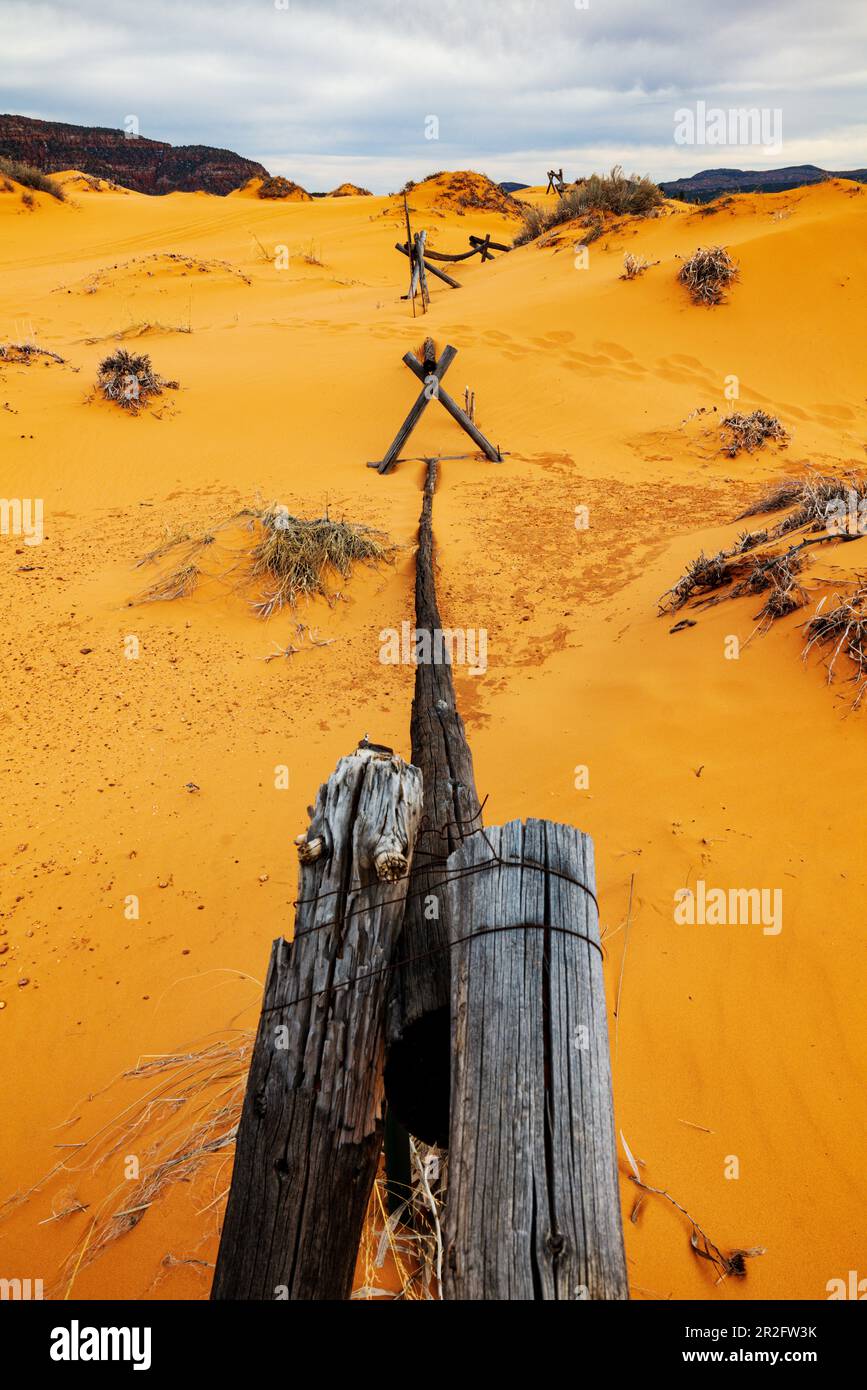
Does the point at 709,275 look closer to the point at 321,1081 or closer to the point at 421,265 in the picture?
the point at 421,265

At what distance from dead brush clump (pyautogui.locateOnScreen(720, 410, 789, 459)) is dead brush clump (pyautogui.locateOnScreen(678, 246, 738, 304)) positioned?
4.20 meters

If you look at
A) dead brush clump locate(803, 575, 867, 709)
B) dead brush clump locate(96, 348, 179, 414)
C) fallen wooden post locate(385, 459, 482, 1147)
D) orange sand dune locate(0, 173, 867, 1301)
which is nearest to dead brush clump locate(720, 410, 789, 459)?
orange sand dune locate(0, 173, 867, 1301)

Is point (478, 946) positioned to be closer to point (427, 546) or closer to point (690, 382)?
point (427, 546)

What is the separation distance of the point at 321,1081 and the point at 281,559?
207 inches

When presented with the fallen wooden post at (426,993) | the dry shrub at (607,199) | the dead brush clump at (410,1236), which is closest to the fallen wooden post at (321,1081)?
the fallen wooden post at (426,993)

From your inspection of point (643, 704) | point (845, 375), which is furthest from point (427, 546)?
point (845, 375)

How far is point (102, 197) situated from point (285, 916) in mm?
33158

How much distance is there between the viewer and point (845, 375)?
11523mm

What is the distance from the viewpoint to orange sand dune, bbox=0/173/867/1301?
2.25 meters

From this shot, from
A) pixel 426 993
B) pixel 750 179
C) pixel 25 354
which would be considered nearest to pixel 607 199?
pixel 25 354

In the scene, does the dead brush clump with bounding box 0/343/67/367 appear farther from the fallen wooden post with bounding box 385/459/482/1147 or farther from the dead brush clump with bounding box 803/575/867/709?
the fallen wooden post with bounding box 385/459/482/1147

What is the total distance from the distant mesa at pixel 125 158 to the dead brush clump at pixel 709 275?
33811 mm

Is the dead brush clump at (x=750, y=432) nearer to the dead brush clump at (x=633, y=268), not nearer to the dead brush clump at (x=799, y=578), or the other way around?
the dead brush clump at (x=799, y=578)

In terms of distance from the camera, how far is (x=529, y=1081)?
3.93 ft
